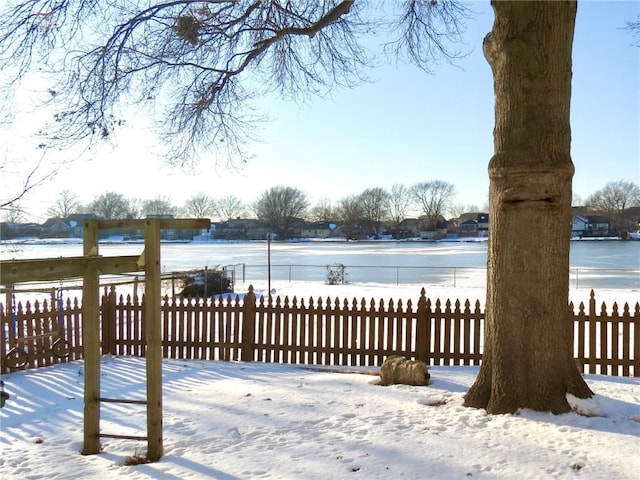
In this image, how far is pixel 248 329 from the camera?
8.55 m

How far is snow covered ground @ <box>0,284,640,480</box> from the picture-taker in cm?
376

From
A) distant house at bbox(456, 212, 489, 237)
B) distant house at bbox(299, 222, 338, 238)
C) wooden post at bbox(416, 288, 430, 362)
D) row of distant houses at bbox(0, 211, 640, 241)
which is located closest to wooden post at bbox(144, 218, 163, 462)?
wooden post at bbox(416, 288, 430, 362)

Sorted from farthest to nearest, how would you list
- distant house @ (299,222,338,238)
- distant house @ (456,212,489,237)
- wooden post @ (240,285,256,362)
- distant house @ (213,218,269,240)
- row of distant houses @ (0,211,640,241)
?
1. distant house @ (299,222,338,238)
2. distant house @ (456,212,489,237)
3. row of distant houses @ (0,211,640,241)
4. distant house @ (213,218,269,240)
5. wooden post @ (240,285,256,362)

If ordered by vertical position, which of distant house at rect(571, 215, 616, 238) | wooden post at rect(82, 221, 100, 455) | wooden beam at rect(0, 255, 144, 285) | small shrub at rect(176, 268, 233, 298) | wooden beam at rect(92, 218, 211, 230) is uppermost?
distant house at rect(571, 215, 616, 238)

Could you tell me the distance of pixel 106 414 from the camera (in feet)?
17.6

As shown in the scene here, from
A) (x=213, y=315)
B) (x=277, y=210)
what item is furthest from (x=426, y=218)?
(x=213, y=315)

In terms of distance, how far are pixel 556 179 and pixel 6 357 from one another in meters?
7.46

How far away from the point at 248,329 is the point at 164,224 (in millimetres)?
4461

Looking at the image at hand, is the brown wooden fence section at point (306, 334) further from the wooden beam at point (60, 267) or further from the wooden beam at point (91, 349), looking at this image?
the wooden beam at point (60, 267)

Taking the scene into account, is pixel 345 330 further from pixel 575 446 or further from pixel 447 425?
pixel 575 446

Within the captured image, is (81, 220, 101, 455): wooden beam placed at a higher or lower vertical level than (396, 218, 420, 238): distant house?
lower

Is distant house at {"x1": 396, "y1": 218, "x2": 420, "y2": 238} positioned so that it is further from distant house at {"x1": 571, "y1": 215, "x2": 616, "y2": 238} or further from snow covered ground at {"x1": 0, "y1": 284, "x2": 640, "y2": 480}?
snow covered ground at {"x1": 0, "y1": 284, "x2": 640, "y2": 480}

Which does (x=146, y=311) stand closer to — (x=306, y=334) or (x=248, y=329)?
(x=248, y=329)

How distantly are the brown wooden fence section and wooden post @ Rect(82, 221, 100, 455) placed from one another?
3392mm
